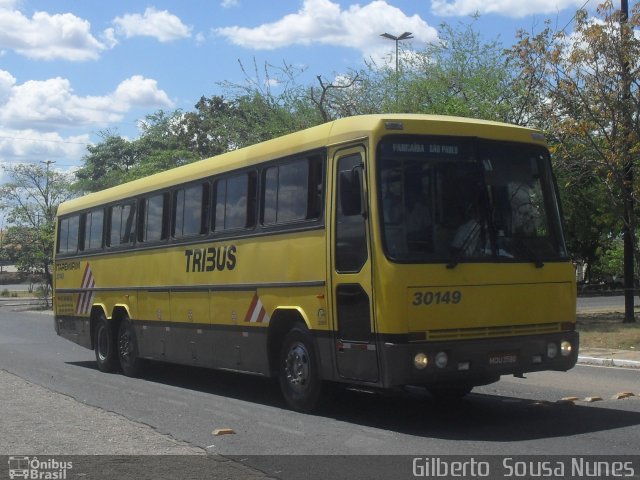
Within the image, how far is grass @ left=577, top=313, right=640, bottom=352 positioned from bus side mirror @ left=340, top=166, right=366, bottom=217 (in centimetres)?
1005

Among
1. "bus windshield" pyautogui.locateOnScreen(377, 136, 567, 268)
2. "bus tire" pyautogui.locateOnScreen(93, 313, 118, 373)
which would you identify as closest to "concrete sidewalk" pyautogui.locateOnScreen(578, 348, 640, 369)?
"bus windshield" pyautogui.locateOnScreen(377, 136, 567, 268)

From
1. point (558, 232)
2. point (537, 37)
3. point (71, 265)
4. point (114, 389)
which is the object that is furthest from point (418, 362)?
point (537, 37)

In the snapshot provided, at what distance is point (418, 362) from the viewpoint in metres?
8.91

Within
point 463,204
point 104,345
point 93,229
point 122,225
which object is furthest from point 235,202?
point 93,229

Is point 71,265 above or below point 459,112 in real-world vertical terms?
below

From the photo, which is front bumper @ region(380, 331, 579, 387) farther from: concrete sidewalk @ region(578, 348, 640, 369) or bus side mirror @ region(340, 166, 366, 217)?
concrete sidewalk @ region(578, 348, 640, 369)

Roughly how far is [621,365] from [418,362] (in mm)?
8054

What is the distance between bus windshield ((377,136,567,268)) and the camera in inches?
364

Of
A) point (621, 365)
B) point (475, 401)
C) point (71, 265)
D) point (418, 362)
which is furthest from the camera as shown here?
point (71, 265)

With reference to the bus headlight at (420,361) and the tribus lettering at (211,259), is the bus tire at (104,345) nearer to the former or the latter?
the tribus lettering at (211,259)

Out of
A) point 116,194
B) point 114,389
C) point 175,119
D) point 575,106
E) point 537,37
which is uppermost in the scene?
point 175,119

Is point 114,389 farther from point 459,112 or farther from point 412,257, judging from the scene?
point 459,112

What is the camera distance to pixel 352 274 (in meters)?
9.50

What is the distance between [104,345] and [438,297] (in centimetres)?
916
